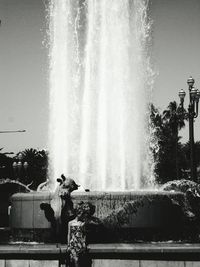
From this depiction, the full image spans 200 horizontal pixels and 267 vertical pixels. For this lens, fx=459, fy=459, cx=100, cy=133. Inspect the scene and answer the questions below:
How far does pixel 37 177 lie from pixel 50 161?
60.0 meters

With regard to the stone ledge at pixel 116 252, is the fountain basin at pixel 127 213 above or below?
above

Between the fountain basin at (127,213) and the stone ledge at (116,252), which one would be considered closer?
the stone ledge at (116,252)

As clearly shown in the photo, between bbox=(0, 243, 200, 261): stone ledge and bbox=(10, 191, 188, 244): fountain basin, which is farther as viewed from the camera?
bbox=(10, 191, 188, 244): fountain basin

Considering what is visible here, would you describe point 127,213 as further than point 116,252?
Yes

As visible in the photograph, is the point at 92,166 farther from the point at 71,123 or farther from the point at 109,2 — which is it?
the point at 109,2

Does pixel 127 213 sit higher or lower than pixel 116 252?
higher

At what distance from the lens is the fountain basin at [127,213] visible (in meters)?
10.9

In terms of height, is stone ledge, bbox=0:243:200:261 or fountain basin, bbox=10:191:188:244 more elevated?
fountain basin, bbox=10:191:188:244

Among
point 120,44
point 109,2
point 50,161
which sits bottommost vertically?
point 50,161

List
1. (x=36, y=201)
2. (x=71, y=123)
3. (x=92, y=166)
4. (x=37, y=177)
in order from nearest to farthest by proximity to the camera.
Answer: (x=36, y=201)
(x=92, y=166)
(x=71, y=123)
(x=37, y=177)

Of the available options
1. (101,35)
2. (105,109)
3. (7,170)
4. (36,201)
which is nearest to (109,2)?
(101,35)

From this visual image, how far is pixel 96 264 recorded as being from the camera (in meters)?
8.33

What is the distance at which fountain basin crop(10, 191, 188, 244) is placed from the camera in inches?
429

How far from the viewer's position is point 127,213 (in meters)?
10.9
